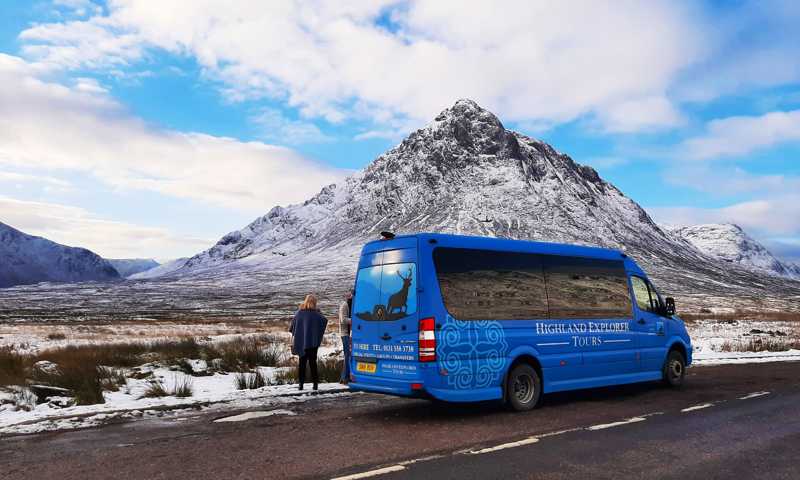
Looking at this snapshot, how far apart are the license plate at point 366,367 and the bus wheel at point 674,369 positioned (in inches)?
265

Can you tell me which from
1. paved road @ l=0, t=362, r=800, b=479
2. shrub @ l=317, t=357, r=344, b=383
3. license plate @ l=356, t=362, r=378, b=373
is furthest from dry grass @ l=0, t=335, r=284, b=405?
license plate @ l=356, t=362, r=378, b=373

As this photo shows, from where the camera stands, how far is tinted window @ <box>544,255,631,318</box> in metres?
11.0

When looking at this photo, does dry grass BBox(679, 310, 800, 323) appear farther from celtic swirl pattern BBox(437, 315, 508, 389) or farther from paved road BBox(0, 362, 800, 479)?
celtic swirl pattern BBox(437, 315, 508, 389)

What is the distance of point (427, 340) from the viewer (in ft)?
30.1

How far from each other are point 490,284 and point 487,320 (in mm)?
586

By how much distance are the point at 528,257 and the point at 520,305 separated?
91 cm

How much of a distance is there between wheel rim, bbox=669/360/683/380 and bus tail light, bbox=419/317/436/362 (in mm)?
6729

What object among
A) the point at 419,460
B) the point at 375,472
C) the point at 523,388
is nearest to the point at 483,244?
the point at 523,388

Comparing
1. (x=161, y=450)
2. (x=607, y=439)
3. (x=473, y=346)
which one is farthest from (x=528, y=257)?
(x=161, y=450)

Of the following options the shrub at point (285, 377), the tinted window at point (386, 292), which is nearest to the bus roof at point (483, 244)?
the tinted window at point (386, 292)

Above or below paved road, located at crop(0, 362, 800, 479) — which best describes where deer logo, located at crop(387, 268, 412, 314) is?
→ above

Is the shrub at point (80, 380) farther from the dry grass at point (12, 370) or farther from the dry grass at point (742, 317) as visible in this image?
the dry grass at point (742, 317)

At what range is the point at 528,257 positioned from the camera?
10.8 meters

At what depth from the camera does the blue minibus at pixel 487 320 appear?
30.6ft
